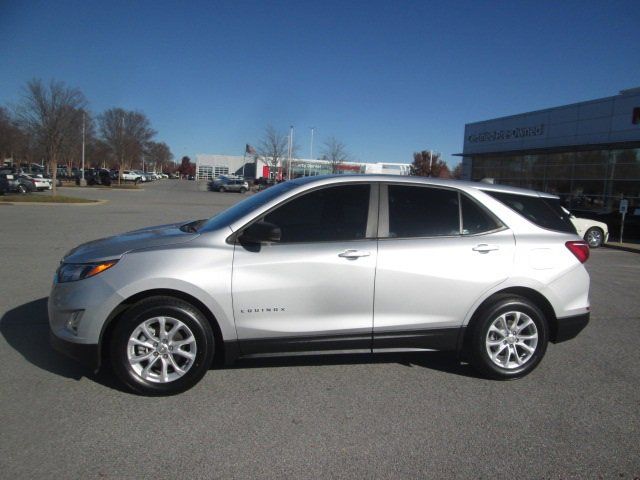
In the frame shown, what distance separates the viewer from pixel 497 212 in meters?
4.25

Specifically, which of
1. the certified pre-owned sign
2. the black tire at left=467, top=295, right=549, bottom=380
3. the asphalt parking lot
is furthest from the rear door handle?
the certified pre-owned sign

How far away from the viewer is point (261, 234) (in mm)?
3742

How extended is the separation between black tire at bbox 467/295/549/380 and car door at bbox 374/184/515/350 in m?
0.17

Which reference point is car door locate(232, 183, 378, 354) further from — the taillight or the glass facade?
the glass facade

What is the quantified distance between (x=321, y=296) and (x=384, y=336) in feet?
2.08

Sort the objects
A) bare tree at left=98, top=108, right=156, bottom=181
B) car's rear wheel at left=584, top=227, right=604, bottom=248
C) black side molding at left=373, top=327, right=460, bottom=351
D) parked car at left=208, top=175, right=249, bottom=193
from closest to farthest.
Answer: black side molding at left=373, top=327, right=460, bottom=351 < car's rear wheel at left=584, top=227, right=604, bottom=248 < bare tree at left=98, top=108, right=156, bottom=181 < parked car at left=208, top=175, right=249, bottom=193

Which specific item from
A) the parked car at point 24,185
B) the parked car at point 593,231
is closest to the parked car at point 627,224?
the parked car at point 593,231

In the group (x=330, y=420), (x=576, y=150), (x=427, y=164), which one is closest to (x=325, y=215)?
(x=330, y=420)

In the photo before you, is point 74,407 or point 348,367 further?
point 348,367

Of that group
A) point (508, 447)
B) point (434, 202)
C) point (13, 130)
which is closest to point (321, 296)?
point (434, 202)

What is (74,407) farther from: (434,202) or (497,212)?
(497,212)

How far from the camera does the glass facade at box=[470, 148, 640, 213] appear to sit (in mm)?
21266

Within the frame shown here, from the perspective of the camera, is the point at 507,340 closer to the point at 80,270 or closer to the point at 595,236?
the point at 80,270

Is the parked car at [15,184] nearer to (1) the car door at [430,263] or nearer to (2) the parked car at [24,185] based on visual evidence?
(2) the parked car at [24,185]
